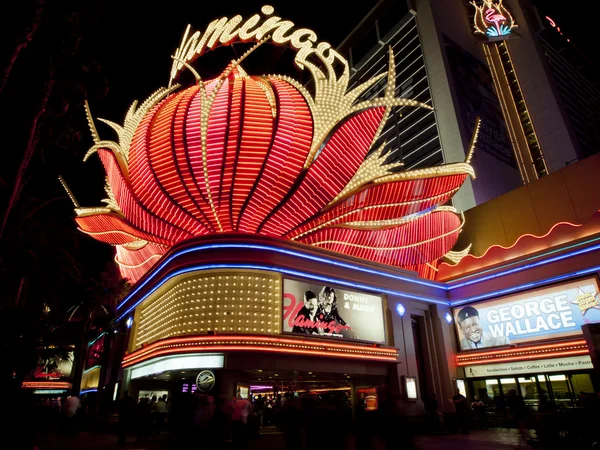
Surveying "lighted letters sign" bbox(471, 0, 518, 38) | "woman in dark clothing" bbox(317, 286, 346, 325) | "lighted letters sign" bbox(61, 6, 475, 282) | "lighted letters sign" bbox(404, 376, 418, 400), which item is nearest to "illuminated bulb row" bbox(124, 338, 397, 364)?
"woman in dark clothing" bbox(317, 286, 346, 325)

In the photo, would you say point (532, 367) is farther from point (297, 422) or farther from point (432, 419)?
point (297, 422)

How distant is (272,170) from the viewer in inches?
698

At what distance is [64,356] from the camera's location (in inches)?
1270

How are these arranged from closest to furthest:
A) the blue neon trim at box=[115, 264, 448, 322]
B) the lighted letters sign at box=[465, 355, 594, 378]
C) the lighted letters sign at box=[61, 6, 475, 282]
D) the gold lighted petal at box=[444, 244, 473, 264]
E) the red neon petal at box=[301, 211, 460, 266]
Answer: the blue neon trim at box=[115, 264, 448, 322]
the lighted letters sign at box=[465, 355, 594, 378]
the lighted letters sign at box=[61, 6, 475, 282]
the red neon petal at box=[301, 211, 460, 266]
the gold lighted petal at box=[444, 244, 473, 264]

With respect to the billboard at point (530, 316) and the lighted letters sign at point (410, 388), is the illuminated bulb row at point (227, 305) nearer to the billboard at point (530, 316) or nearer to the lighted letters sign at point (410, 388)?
the lighted letters sign at point (410, 388)

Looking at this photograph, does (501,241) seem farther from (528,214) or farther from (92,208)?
(92,208)

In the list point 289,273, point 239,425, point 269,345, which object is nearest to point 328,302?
point 289,273

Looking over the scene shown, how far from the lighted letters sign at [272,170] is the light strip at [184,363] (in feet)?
19.5

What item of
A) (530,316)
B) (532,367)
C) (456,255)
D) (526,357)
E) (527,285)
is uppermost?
(456,255)

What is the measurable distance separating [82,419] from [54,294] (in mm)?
11125

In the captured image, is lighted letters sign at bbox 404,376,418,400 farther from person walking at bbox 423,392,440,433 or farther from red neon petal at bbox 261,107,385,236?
red neon petal at bbox 261,107,385,236

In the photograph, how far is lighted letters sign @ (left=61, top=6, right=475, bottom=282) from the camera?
17875mm

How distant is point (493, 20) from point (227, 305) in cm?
6121

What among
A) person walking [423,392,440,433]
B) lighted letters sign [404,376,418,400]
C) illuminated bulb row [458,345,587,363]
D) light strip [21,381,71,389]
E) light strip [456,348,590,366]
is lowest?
person walking [423,392,440,433]
